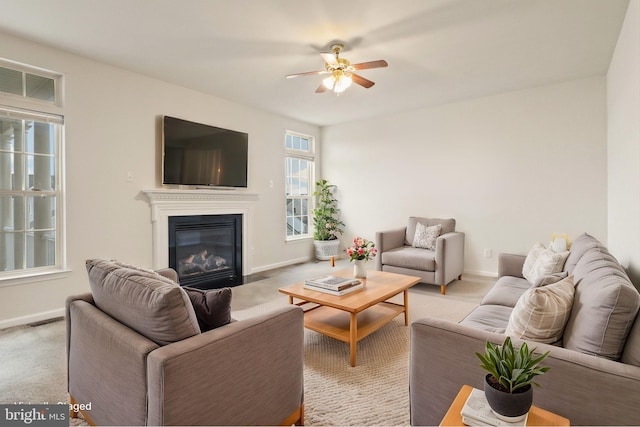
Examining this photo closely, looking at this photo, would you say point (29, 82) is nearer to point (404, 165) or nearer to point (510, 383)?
point (510, 383)

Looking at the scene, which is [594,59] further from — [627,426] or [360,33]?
[627,426]

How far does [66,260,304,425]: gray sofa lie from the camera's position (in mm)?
1160

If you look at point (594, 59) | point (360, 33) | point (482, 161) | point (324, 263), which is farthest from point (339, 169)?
point (594, 59)

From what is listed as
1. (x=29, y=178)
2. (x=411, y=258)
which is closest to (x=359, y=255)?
(x=411, y=258)

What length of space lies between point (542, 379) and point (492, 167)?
161 inches

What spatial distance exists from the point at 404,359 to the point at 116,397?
1.83 meters

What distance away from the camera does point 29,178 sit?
3186 mm

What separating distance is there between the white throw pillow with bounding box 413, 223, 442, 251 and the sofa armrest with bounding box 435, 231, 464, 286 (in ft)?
0.91

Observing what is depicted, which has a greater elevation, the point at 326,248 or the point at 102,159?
the point at 102,159

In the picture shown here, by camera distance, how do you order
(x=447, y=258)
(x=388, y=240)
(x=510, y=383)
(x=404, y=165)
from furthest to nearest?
(x=404, y=165) < (x=388, y=240) < (x=447, y=258) < (x=510, y=383)

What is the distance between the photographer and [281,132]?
570cm

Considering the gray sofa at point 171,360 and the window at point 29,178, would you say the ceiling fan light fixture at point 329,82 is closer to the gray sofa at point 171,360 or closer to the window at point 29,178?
the gray sofa at point 171,360

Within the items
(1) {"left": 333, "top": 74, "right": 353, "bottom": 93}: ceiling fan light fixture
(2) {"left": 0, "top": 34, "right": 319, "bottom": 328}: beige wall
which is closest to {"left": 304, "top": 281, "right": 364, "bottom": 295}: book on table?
(1) {"left": 333, "top": 74, "right": 353, "bottom": 93}: ceiling fan light fixture

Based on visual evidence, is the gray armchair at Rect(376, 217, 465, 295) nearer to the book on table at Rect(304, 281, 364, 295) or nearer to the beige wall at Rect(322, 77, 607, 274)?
the beige wall at Rect(322, 77, 607, 274)
